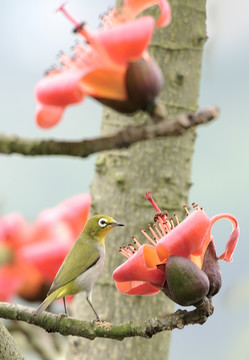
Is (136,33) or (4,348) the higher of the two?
(136,33)

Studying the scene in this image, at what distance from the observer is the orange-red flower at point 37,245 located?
1.00 m

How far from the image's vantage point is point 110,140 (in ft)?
1.57

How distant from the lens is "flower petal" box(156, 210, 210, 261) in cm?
67

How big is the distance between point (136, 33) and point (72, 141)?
0.30ft

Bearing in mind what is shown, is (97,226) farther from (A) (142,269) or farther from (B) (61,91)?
(B) (61,91)

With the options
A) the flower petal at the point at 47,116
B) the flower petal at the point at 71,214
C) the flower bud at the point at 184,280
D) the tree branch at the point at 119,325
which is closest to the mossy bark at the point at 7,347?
the tree branch at the point at 119,325

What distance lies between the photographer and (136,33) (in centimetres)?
46

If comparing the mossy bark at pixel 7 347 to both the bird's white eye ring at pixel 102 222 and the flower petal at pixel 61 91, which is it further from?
the flower petal at pixel 61 91

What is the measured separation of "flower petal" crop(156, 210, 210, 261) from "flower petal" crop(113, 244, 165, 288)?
0.02 meters

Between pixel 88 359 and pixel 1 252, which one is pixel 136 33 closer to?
pixel 1 252

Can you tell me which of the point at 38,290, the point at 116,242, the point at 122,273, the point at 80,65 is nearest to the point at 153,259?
the point at 122,273

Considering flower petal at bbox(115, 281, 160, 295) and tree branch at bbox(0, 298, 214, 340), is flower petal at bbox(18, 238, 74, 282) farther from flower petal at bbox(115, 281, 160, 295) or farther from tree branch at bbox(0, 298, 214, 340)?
flower petal at bbox(115, 281, 160, 295)

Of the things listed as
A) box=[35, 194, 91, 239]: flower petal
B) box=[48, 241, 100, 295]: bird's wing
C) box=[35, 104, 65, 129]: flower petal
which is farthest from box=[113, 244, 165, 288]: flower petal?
box=[35, 194, 91, 239]: flower petal

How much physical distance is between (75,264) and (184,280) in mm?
163
